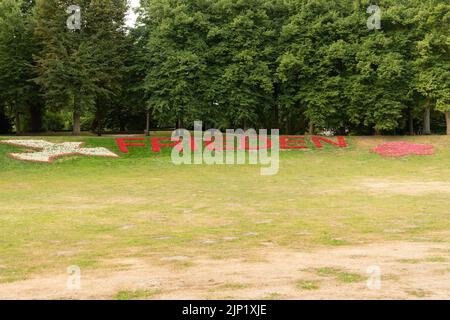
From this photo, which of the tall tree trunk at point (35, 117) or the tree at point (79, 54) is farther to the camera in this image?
the tall tree trunk at point (35, 117)

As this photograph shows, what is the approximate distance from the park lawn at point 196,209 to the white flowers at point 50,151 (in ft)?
3.57

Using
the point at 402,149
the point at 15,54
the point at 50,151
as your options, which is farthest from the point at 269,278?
the point at 15,54

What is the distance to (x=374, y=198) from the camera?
1970 cm

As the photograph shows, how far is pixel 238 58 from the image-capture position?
1711 inches

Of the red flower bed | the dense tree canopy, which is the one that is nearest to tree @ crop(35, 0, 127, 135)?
the dense tree canopy

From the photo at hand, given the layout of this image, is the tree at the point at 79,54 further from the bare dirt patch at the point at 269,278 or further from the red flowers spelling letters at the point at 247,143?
the bare dirt patch at the point at 269,278

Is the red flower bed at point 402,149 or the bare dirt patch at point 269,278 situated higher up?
the red flower bed at point 402,149

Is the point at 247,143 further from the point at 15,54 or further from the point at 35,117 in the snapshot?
the point at 35,117

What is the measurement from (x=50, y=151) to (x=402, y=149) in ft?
88.1

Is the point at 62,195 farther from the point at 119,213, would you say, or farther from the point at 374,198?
the point at 374,198

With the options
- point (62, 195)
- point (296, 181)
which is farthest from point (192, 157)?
point (62, 195)

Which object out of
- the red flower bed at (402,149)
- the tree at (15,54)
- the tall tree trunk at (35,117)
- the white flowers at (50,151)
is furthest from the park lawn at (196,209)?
the tall tree trunk at (35,117)

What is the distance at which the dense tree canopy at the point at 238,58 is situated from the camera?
4250cm

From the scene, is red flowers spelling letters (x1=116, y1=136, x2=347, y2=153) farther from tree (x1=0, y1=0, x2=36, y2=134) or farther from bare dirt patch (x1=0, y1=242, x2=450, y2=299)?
bare dirt patch (x1=0, y1=242, x2=450, y2=299)
